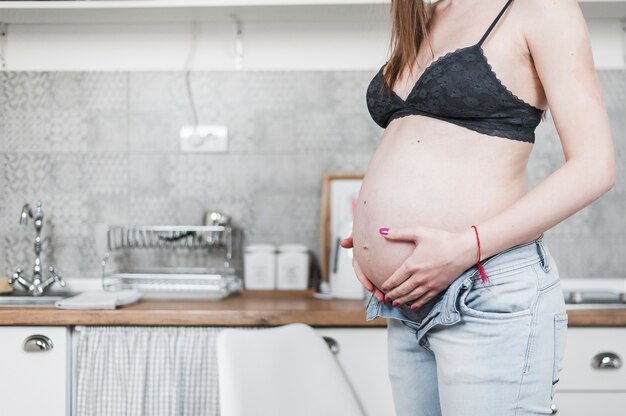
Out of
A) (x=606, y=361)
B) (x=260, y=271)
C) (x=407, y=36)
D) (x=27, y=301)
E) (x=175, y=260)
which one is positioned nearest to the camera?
(x=407, y=36)

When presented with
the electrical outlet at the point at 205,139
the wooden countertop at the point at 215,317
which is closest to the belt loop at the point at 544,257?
the wooden countertop at the point at 215,317

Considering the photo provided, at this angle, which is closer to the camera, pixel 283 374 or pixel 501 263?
pixel 501 263

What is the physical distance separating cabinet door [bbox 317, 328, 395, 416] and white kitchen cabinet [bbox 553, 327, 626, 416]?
42cm

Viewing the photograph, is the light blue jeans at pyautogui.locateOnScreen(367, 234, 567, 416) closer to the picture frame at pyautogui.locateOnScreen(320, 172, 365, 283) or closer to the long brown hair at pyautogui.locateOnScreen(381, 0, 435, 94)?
the long brown hair at pyautogui.locateOnScreen(381, 0, 435, 94)

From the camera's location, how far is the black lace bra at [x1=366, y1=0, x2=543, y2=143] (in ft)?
2.74

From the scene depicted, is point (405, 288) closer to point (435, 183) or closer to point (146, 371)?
point (435, 183)

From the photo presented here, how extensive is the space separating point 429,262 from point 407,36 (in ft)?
1.24

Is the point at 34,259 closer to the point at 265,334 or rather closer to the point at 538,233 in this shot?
the point at 265,334

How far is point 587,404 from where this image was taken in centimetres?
158

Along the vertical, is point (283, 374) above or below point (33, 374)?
above

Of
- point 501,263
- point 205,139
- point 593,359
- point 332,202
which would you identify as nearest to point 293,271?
point 332,202

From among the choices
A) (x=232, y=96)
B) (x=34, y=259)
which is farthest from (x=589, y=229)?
(x=34, y=259)

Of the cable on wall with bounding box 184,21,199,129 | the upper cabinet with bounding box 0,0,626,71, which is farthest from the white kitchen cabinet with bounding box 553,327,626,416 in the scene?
the cable on wall with bounding box 184,21,199,129

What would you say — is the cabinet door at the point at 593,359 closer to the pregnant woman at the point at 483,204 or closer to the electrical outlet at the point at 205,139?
the pregnant woman at the point at 483,204
